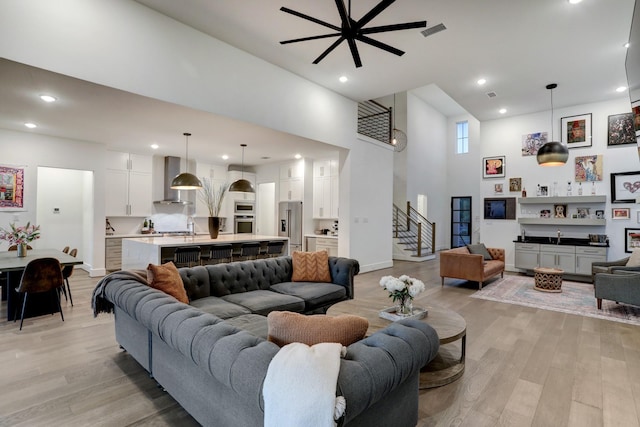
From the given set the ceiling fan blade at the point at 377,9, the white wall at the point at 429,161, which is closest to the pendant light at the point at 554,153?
the ceiling fan blade at the point at 377,9

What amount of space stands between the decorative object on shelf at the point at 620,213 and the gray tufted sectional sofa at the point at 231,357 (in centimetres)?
731

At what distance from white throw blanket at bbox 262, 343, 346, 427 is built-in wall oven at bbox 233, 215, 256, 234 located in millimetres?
8362

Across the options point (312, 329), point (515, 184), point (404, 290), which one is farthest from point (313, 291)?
point (515, 184)

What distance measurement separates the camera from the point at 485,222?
8.41 m

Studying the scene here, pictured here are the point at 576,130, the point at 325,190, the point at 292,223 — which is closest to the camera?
the point at 576,130

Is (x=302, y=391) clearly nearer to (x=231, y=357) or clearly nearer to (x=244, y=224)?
(x=231, y=357)

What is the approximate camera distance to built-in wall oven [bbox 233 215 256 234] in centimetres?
938

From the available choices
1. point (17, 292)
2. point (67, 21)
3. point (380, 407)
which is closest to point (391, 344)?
point (380, 407)

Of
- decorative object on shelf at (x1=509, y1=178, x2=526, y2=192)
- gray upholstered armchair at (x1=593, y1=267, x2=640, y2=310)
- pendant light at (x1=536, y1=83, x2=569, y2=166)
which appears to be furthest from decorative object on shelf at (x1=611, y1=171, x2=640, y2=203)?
gray upholstered armchair at (x1=593, y1=267, x2=640, y2=310)

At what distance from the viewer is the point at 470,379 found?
2711 mm

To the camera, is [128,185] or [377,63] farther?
[128,185]

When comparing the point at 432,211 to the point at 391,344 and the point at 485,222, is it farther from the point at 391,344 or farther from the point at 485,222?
the point at 391,344

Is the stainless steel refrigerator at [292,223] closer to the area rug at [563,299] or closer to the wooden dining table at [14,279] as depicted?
the area rug at [563,299]

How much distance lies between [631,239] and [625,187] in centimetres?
108
